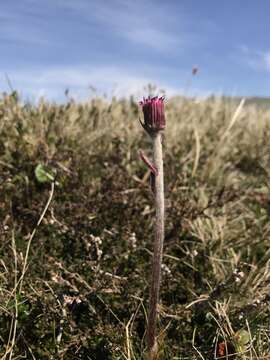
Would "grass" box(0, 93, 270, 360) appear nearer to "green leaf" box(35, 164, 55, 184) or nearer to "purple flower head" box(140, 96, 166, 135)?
"green leaf" box(35, 164, 55, 184)

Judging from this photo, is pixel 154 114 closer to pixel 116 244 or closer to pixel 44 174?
pixel 116 244

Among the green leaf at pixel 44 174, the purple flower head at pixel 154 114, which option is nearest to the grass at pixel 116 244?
the green leaf at pixel 44 174

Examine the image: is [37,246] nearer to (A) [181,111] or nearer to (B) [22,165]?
(B) [22,165]

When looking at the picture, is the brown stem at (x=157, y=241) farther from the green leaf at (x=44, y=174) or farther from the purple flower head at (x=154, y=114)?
the green leaf at (x=44, y=174)

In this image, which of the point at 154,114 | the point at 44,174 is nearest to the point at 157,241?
the point at 154,114

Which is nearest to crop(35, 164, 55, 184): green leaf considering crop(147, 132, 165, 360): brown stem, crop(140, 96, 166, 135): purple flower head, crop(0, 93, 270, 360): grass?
crop(0, 93, 270, 360): grass

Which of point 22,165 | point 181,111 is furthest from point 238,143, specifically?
point 22,165
